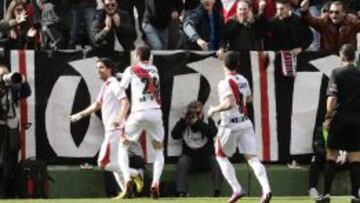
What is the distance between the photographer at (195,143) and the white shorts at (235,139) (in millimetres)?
3065

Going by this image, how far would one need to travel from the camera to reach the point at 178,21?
19.5m

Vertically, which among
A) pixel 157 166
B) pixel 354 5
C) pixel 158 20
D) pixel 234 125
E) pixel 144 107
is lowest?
pixel 157 166

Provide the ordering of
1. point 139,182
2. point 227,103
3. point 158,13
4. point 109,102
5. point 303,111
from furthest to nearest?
point 303,111
point 158,13
point 109,102
point 139,182
point 227,103

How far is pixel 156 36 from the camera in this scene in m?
19.4

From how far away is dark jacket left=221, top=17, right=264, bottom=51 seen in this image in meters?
19.1

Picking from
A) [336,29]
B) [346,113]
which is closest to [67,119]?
[336,29]

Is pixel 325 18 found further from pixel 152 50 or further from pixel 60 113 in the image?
pixel 60 113

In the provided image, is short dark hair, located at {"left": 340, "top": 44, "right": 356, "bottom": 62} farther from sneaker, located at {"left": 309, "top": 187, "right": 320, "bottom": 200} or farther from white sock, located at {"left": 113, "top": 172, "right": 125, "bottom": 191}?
white sock, located at {"left": 113, "top": 172, "right": 125, "bottom": 191}

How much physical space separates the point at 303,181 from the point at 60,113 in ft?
14.0

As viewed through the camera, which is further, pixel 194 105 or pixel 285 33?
pixel 285 33

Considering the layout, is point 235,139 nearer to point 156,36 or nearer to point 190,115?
point 190,115

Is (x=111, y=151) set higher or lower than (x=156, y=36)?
lower

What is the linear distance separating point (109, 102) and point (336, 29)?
4.27 m

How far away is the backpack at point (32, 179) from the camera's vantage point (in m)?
18.1
